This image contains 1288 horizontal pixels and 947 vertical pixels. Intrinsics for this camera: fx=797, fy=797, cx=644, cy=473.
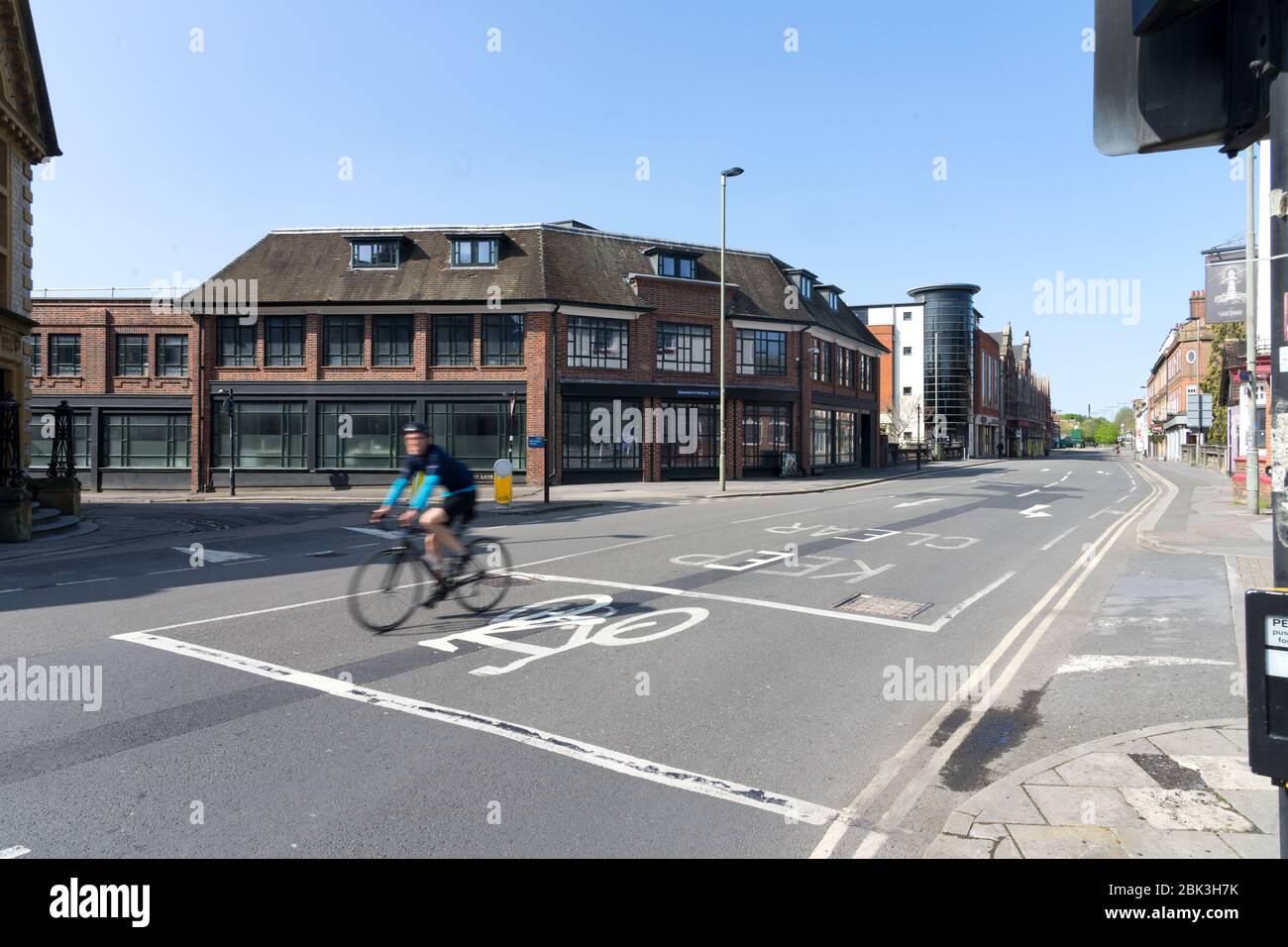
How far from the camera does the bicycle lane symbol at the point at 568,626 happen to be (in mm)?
6904

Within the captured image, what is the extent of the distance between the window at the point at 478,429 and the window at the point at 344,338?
13.2 feet

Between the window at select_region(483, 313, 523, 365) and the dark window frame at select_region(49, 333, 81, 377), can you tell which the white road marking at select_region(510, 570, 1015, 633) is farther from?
the dark window frame at select_region(49, 333, 81, 377)

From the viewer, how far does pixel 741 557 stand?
12156 millimetres

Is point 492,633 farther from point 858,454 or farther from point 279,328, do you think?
point 858,454

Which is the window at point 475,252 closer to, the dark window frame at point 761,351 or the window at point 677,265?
the window at point 677,265

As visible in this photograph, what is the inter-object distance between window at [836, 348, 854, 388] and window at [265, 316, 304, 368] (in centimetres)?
2833

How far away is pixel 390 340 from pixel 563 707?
3098 centimetres

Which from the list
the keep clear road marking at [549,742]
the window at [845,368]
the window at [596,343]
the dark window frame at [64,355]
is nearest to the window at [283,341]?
the dark window frame at [64,355]

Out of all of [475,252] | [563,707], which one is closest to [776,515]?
[563,707]

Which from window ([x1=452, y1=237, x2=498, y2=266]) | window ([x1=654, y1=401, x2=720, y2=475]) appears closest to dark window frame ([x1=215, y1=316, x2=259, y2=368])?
window ([x1=452, y1=237, x2=498, y2=266])

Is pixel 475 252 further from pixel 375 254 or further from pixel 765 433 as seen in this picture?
pixel 765 433

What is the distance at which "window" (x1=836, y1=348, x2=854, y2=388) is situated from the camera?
46.0 metres

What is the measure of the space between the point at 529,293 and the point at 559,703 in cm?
2952

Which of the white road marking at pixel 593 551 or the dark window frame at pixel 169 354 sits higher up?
the dark window frame at pixel 169 354
